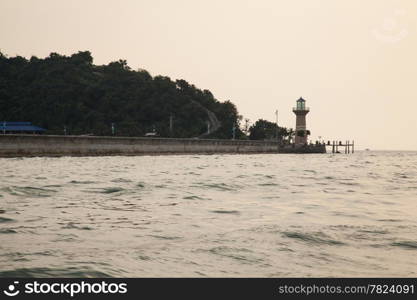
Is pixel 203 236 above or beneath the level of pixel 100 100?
beneath

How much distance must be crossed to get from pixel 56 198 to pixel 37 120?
9436 cm

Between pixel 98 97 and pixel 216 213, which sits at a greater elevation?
pixel 98 97

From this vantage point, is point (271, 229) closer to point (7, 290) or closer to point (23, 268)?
point (23, 268)

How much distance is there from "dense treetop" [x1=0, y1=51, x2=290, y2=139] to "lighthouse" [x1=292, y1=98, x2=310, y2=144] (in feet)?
50.3

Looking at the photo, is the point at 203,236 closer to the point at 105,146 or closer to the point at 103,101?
the point at 105,146

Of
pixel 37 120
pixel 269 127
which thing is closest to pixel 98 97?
pixel 37 120

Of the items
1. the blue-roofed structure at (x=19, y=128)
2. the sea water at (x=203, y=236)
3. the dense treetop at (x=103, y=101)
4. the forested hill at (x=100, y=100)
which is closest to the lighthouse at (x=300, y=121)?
the dense treetop at (x=103, y=101)

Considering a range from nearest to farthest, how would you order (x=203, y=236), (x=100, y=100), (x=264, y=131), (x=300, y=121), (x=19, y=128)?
1. (x=203, y=236)
2. (x=19, y=128)
3. (x=300, y=121)
4. (x=100, y=100)
5. (x=264, y=131)

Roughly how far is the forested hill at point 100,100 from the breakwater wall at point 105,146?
46.1 feet

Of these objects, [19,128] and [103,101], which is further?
[103,101]

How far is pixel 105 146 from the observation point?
184ft

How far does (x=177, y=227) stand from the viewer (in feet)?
26.8

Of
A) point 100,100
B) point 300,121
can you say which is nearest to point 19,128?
point 100,100

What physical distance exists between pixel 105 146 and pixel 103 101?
55.4 meters
